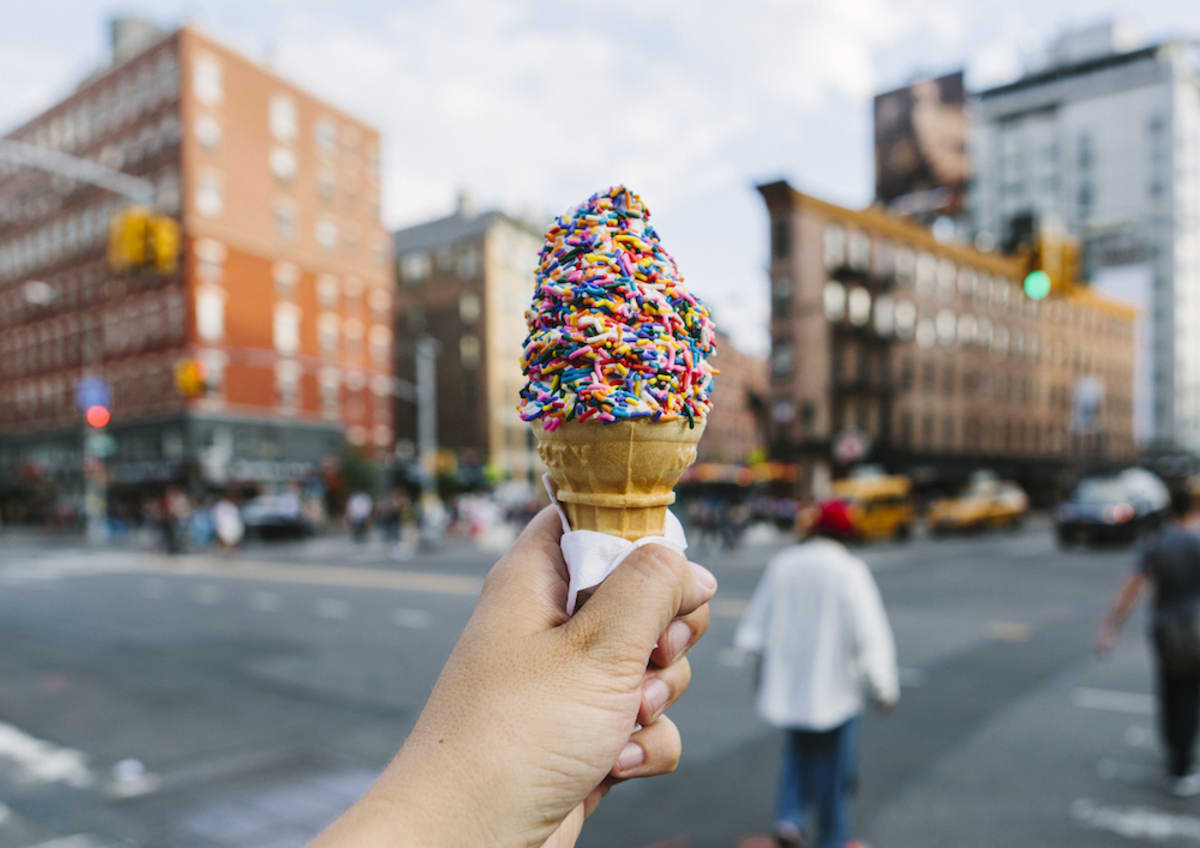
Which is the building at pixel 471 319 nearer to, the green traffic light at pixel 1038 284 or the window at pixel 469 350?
the window at pixel 469 350

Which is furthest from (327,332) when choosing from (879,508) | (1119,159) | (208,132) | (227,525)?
(1119,159)

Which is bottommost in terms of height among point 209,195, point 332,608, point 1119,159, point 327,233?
point 332,608

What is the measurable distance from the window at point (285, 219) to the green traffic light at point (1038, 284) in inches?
1690

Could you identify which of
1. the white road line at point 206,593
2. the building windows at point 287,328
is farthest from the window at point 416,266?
the white road line at point 206,593

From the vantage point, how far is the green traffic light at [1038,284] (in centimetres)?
1144

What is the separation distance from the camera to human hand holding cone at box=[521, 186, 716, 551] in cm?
149

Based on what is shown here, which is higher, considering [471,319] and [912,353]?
[471,319]

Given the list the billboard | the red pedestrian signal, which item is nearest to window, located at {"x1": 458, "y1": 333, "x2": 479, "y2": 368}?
the red pedestrian signal

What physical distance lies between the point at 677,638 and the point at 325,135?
175 feet

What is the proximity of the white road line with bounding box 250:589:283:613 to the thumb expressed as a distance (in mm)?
14080

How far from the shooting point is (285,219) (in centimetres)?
4591

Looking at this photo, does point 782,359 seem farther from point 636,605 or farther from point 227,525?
point 636,605

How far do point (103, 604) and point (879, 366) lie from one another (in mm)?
40977

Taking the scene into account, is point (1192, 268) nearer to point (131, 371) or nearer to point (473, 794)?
point (131, 371)
